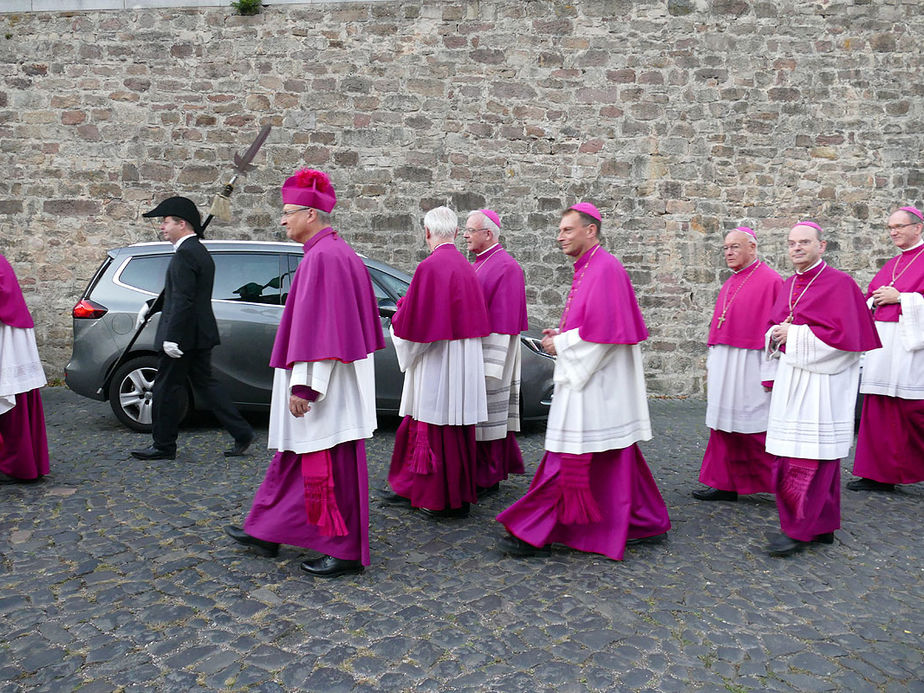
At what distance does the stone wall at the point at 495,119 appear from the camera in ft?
32.6

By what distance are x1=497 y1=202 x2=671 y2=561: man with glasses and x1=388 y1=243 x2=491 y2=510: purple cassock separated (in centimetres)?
65

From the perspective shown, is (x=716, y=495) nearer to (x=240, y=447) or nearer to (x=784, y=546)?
(x=784, y=546)

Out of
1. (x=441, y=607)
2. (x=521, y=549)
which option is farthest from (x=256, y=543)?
(x=521, y=549)

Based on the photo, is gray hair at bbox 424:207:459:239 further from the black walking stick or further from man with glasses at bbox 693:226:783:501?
the black walking stick

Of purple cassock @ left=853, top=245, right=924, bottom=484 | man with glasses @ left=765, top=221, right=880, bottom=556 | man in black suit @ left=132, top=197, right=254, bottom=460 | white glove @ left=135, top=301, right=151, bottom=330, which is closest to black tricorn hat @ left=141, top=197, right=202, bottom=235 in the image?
man in black suit @ left=132, top=197, right=254, bottom=460

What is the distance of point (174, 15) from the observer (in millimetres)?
9992

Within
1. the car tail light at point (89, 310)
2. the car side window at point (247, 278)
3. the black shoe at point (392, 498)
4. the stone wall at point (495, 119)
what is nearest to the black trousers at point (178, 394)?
the car side window at point (247, 278)

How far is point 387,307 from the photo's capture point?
22.9ft

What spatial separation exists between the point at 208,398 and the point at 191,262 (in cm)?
107

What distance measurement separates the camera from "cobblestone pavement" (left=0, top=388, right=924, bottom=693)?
2.95 meters

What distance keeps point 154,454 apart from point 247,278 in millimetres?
1880

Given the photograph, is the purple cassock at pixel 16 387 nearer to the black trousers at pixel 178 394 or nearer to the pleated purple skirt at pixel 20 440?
the pleated purple skirt at pixel 20 440

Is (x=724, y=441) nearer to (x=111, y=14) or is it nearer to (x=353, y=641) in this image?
(x=353, y=641)

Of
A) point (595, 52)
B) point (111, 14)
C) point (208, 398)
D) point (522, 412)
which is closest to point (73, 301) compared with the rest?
point (111, 14)
